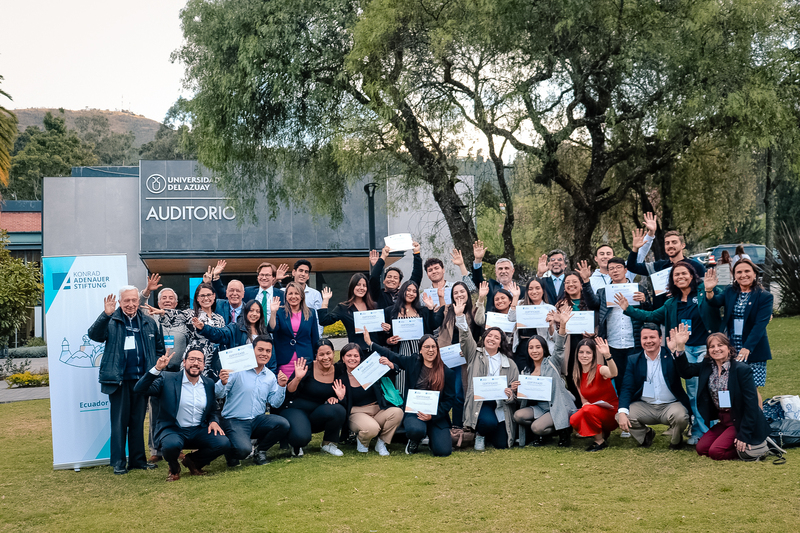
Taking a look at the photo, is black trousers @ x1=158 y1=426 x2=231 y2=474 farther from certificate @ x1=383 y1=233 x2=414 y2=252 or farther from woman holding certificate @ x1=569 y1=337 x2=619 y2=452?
woman holding certificate @ x1=569 y1=337 x2=619 y2=452

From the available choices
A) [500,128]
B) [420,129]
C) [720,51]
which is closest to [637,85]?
[720,51]

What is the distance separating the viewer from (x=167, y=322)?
7125mm

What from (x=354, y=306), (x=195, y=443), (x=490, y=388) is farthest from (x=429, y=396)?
(x=195, y=443)

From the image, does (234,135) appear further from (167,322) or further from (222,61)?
(167,322)

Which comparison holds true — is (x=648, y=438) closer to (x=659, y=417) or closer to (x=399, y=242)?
(x=659, y=417)

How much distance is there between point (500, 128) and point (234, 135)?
18.0 ft

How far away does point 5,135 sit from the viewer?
15398 millimetres

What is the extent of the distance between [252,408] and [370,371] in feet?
4.16

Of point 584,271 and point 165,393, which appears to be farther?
point 584,271

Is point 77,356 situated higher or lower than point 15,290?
lower

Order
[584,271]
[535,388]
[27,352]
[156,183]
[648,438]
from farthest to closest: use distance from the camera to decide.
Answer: [156,183] → [27,352] → [584,271] → [535,388] → [648,438]

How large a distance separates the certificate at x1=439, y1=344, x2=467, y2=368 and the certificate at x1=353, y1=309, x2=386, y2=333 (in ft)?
2.49

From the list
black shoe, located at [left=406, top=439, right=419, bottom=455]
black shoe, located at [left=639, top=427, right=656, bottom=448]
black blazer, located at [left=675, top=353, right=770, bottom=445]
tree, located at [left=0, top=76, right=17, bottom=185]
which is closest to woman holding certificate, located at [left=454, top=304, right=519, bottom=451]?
black shoe, located at [left=406, top=439, right=419, bottom=455]

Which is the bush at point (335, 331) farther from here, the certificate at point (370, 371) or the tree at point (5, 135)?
the certificate at point (370, 371)
